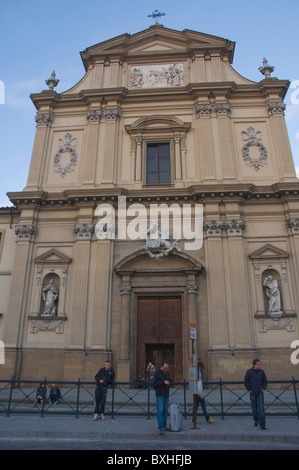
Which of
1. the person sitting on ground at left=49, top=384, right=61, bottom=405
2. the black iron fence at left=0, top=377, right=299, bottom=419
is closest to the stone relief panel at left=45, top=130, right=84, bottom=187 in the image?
the black iron fence at left=0, top=377, right=299, bottom=419

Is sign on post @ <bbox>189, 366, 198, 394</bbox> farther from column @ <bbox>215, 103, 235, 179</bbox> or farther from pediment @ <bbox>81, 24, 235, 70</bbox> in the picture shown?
pediment @ <bbox>81, 24, 235, 70</bbox>

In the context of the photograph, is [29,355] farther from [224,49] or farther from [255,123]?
[224,49]

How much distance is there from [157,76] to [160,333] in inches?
700

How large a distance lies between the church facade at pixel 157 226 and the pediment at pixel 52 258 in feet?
0.42

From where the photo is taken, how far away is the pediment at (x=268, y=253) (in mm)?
19188

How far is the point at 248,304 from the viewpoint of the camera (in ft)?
59.8

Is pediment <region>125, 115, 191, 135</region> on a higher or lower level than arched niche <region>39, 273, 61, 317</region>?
higher

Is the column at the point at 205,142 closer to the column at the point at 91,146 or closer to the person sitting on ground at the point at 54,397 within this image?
the column at the point at 91,146

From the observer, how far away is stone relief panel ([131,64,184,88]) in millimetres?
24812

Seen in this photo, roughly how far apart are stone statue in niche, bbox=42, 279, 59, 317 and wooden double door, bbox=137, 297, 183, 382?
4.64 m

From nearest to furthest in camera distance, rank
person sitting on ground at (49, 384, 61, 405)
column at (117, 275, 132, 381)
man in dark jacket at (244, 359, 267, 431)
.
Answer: man in dark jacket at (244, 359, 267, 431) < person sitting on ground at (49, 384, 61, 405) < column at (117, 275, 132, 381)

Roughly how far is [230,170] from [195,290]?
773 cm

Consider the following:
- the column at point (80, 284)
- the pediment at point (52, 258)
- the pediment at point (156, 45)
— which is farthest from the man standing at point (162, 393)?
the pediment at point (156, 45)
